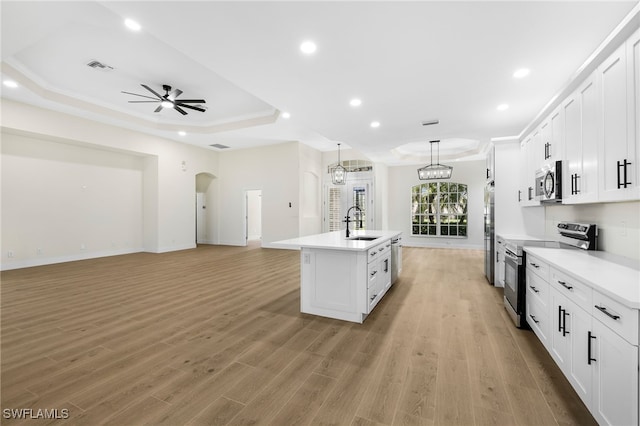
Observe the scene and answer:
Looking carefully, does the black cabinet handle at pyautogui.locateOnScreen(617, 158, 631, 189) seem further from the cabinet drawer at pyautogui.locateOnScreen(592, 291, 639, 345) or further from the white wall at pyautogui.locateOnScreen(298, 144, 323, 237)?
the white wall at pyautogui.locateOnScreen(298, 144, 323, 237)

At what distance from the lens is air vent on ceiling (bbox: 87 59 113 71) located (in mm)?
4310

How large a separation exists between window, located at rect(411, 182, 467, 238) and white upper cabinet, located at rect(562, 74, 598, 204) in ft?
21.2

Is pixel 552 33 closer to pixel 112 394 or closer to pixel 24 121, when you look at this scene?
pixel 112 394

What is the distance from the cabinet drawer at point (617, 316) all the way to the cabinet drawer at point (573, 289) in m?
0.07

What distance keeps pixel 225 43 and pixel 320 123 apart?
2416mm

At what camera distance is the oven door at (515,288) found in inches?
113

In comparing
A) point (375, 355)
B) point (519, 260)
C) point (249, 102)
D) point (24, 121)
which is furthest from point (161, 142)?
point (519, 260)

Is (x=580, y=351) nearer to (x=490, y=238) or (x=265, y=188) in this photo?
(x=490, y=238)

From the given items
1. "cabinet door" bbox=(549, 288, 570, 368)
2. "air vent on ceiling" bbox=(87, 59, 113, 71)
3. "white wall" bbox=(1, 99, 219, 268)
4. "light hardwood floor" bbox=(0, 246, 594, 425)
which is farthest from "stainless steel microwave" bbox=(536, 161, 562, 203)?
"white wall" bbox=(1, 99, 219, 268)

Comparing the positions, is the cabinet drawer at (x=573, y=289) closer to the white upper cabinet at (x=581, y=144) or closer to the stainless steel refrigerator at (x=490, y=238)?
the white upper cabinet at (x=581, y=144)

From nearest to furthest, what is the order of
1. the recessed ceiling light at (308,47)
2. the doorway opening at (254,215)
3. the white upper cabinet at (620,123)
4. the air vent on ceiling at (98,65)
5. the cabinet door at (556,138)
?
the white upper cabinet at (620,123)
the recessed ceiling light at (308,47)
the cabinet door at (556,138)
the air vent on ceiling at (98,65)
the doorway opening at (254,215)

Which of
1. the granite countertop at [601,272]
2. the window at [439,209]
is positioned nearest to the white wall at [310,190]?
the window at [439,209]

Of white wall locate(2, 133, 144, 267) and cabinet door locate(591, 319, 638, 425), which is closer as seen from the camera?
cabinet door locate(591, 319, 638, 425)

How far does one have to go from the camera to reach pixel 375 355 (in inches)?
93.7
